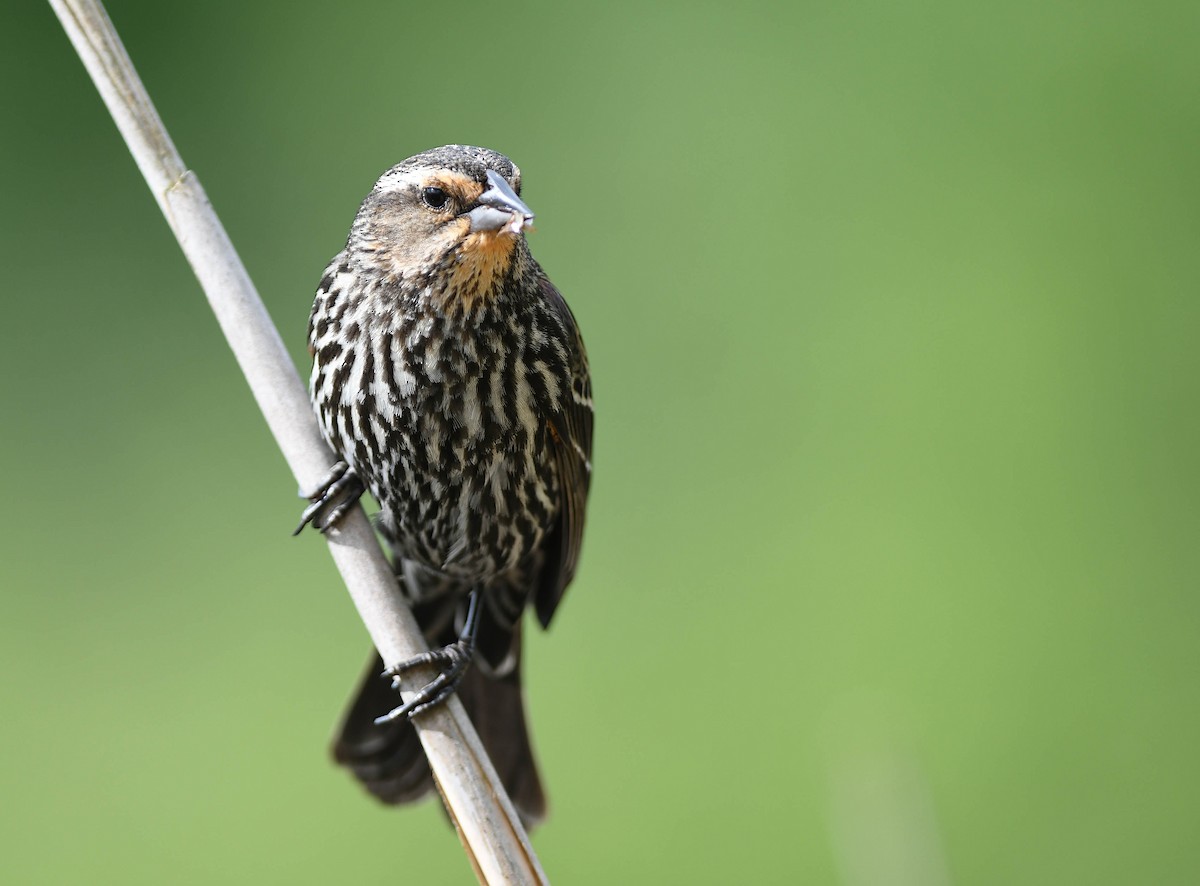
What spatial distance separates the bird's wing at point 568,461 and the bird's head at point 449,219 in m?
0.17

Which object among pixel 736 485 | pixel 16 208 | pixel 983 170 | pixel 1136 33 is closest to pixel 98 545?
pixel 16 208

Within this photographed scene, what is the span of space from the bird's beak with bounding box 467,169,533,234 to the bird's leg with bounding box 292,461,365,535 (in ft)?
1.30

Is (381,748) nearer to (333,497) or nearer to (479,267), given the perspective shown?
(333,497)

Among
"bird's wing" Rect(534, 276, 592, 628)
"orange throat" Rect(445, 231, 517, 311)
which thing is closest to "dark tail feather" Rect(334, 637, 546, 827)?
"bird's wing" Rect(534, 276, 592, 628)

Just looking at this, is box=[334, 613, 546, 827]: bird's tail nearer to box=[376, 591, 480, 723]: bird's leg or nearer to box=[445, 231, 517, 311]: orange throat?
box=[376, 591, 480, 723]: bird's leg

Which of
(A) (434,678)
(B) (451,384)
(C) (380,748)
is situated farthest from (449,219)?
(C) (380,748)

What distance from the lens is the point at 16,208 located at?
11.2ft

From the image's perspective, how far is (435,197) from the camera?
5.29 feet

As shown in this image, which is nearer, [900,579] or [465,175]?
[465,175]

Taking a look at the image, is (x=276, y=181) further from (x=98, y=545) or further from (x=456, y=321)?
(x=456, y=321)

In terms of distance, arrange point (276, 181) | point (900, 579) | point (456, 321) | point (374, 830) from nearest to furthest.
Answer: point (456, 321) → point (374, 830) → point (900, 579) → point (276, 181)

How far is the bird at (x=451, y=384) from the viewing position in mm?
1625

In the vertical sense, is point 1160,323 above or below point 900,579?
above

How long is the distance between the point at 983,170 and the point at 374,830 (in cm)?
207
